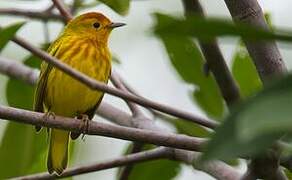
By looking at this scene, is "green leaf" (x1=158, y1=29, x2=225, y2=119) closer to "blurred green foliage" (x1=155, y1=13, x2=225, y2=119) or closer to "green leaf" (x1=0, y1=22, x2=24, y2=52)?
"blurred green foliage" (x1=155, y1=13, x2=225, y2=119)

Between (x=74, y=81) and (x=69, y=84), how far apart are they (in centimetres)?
4

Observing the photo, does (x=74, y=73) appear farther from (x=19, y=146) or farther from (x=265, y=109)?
(x=19, y=146)

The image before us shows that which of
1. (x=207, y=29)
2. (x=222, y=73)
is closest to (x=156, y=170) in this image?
(x=222, y=73)

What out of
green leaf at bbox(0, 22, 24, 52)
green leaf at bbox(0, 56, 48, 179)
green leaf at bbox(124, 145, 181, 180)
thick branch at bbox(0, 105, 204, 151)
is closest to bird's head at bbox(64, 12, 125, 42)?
green leaf at bbox(0, 56, 48, 179)

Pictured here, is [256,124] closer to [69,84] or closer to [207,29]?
[207,29]

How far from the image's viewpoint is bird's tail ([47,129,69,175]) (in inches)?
123

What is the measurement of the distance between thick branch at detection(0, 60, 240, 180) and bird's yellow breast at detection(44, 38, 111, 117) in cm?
14

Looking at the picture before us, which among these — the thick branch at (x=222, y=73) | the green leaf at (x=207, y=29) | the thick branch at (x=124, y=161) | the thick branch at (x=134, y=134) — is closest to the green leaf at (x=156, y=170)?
the thick branch at (x=124, y=161)

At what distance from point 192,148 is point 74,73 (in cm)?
47

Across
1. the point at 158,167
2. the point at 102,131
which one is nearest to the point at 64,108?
the point at 158,167

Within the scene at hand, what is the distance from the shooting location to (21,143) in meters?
3.36

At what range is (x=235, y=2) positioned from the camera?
1622 millimetres

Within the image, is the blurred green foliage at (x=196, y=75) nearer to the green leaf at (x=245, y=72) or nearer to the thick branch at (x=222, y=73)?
the green leaf at (x=245, y=72)

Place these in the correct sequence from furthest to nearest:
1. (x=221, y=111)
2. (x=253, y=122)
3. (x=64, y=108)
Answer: (x=64, y=108) < (x=221, y=111) < (x=253, y=122)
